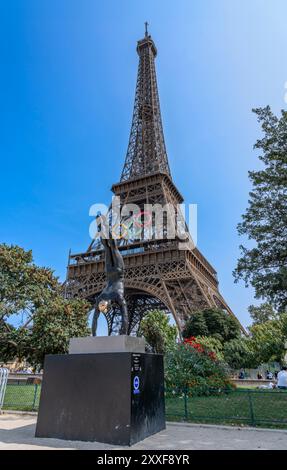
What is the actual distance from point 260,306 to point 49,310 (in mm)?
43633

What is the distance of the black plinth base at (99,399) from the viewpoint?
6.25 meters

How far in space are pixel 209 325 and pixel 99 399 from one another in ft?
85.9

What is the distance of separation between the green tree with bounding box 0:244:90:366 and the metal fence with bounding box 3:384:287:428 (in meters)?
3.05

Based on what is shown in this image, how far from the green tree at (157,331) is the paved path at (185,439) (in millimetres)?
17070

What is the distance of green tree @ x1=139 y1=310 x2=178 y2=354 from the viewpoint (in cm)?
2761

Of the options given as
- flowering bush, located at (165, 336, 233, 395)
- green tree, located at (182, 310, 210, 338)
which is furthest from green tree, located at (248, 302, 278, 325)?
flowering bush, located at (165, 336, 233, 395)

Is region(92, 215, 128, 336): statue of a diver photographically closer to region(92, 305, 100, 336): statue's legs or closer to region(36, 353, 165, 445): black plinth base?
region(92, 305, 100, 336): statue's legs

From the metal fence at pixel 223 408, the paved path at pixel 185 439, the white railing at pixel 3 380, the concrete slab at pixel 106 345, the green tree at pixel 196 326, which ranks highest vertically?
the green tree at pixel 196 326

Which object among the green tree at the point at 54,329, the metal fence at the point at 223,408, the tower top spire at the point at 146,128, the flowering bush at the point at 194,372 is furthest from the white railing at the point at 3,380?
the tower top spire at the point at 146,128

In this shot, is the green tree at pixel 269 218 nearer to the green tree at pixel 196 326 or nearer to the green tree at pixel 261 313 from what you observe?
the green tree at pixel 196 326

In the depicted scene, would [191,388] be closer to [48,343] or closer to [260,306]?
[48,343]

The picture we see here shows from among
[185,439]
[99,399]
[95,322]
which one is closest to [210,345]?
[95,322]
